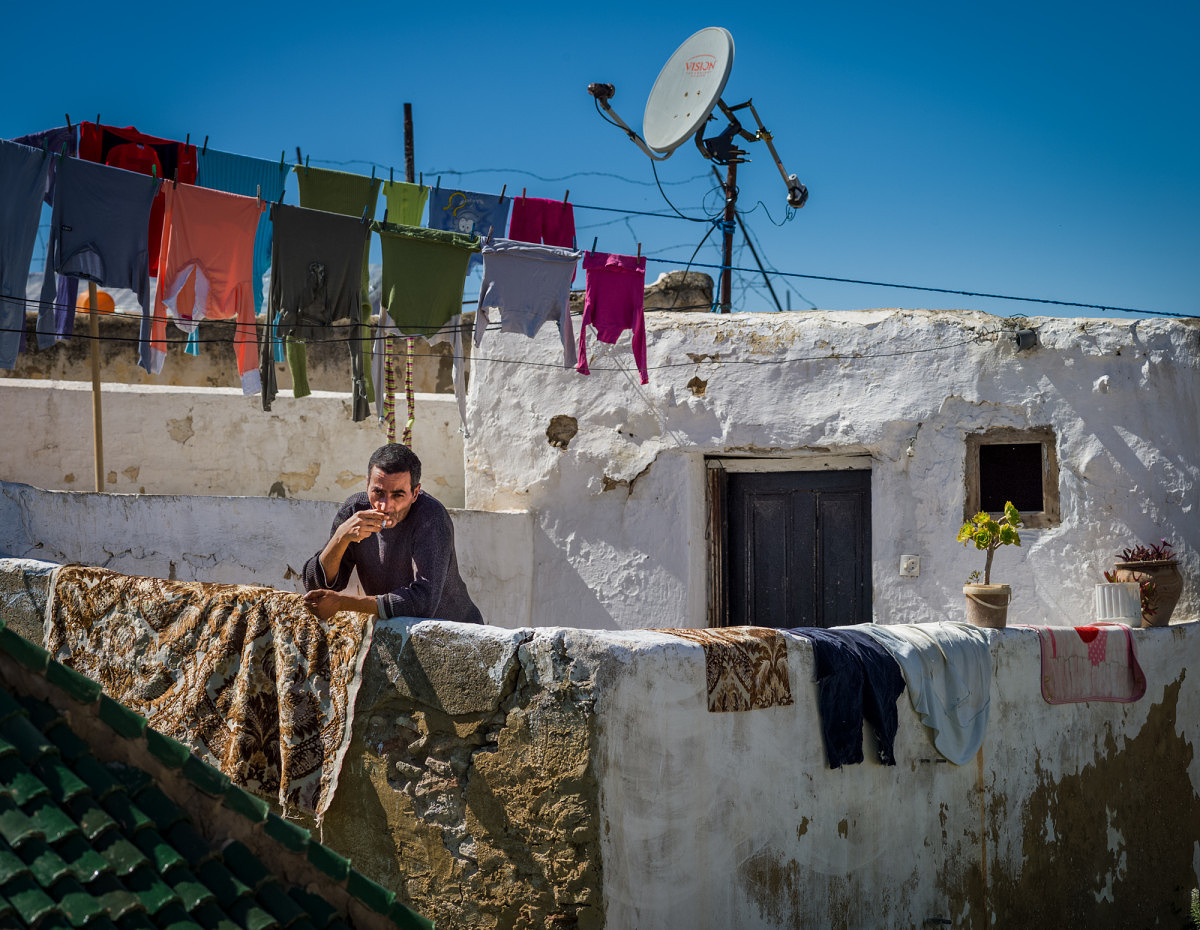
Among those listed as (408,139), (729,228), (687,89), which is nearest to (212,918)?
(687,89)

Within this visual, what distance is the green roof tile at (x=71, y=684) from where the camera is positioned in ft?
6.91

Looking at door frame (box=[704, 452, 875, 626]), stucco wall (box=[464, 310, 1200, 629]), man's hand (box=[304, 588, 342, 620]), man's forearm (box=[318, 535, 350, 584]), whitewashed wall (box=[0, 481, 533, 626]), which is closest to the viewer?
man's hand (box=[304, 588, 342, 620])

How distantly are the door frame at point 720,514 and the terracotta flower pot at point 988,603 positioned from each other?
6.08 feet

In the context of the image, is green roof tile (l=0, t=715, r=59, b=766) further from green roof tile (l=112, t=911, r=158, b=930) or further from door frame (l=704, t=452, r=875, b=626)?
door frame (l=704, t=452, r=875, b=626)

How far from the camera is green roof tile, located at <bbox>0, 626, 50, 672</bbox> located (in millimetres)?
2059

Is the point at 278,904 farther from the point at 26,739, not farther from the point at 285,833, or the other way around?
the point at 26,739

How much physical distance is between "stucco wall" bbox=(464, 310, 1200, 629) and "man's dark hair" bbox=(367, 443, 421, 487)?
4.03m

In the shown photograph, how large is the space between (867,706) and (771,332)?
12.6 feet

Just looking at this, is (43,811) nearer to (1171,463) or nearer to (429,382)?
(1171,463)

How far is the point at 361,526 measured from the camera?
3.88m

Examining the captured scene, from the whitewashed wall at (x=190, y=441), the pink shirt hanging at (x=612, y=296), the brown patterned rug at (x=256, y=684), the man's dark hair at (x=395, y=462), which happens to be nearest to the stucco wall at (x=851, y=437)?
the pink shirt hanging at (x=612, y=296)

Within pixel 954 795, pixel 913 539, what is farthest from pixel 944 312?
pixel 954 795

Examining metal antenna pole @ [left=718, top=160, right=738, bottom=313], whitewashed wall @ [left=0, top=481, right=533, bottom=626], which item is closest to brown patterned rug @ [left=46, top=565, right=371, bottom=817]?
whitewashed wall @ [left=0, top=481, right=533, bottom=626]

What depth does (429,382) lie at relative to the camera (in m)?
10.4
